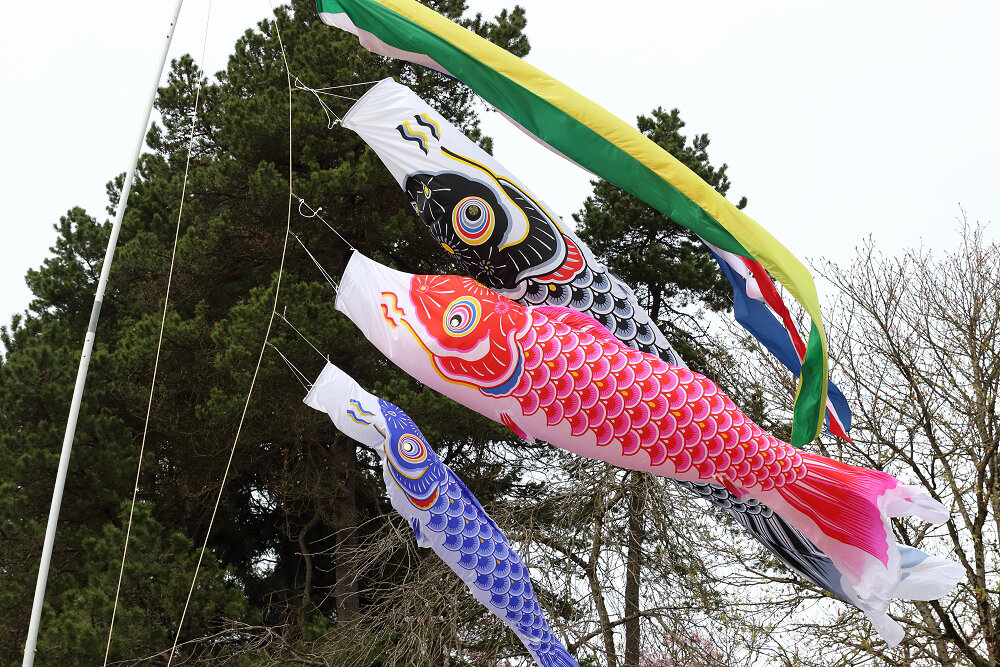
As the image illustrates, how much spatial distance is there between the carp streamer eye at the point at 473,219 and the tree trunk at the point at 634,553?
139 inches

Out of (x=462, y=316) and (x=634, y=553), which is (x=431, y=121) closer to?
(x=462, y=316)

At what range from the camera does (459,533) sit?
167 inches

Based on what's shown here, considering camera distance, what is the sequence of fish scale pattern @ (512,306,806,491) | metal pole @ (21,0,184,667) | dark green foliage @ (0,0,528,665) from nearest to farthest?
metal pole @ (21,0,184,667)
fish scale pattern @ (512,306,806,491)
dark green foliage @ (0,0,528,665)

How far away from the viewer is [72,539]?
27.6 ft

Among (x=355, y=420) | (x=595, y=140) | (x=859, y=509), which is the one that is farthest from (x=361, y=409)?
(x=859, y=509)

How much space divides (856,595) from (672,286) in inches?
255

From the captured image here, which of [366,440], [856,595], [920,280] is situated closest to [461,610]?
[366,440]

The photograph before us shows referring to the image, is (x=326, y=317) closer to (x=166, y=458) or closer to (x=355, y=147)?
(x=355, y=147)

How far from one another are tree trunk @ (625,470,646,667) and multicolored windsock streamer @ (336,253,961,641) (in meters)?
3.38

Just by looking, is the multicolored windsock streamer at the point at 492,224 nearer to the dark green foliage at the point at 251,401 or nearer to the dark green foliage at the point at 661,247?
the dark green foliage at the point at 251,401

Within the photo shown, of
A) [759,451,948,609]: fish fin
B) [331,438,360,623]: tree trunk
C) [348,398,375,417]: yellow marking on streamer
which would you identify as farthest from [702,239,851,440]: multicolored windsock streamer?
[331,438,360,623]: tree trunk

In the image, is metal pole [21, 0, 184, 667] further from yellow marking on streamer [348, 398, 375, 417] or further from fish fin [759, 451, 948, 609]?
fish fin [759, 451, 948, 609]

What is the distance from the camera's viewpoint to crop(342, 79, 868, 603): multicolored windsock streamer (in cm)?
418

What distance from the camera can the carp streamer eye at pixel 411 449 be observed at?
4.25 m
